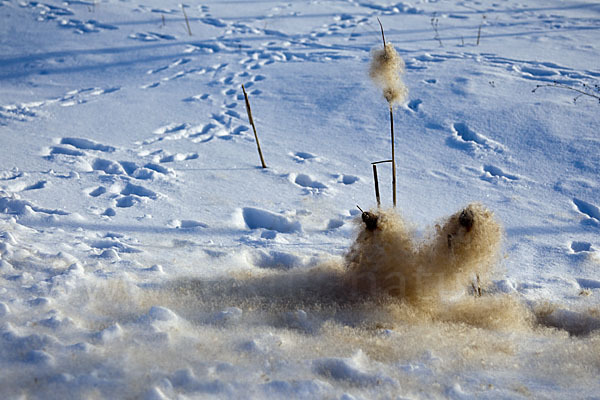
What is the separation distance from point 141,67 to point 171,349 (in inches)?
182

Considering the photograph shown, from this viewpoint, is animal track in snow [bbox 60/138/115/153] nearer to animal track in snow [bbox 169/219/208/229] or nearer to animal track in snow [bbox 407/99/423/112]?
animal track in snow [bbox 169/219/208/229]

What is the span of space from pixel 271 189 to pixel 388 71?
123 cm

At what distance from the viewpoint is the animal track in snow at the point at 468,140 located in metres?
3.81

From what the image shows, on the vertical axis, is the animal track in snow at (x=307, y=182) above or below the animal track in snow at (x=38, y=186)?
below

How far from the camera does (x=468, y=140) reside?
3.94 metres

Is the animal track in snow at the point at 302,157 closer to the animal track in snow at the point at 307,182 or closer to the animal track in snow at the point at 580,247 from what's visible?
the animal track in snow at the point at 307,182

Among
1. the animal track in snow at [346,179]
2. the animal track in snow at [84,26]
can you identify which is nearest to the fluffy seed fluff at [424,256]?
the animal track in snow at [346,179]

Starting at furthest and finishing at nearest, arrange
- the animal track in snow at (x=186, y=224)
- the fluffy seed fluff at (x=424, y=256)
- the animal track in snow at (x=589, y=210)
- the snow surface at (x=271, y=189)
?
the animal track in snow at (x=589, y=210), the animal track in snow at (x=186, y=224), the fluffy seed fluff at (x=424, y=256), the snow surface at (x=271, y=189)

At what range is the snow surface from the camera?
5.11ft

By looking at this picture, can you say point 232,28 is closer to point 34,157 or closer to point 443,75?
point 443,75

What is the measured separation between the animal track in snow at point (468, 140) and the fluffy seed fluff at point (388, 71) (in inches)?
61.4

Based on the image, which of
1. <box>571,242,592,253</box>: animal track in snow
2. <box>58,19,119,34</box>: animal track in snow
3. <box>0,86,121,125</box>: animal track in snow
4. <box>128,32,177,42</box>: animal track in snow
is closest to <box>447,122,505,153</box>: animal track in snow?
<box>571,242,592,253</box>: animal track in snow

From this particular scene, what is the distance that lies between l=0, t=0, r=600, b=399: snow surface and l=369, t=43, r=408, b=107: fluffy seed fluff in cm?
70

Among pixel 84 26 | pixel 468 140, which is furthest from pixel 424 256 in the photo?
pixel 84 26
